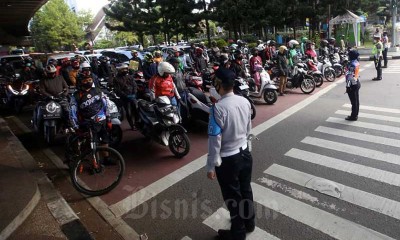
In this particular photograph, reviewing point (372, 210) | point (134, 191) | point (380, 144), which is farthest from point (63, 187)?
point (380, 144)

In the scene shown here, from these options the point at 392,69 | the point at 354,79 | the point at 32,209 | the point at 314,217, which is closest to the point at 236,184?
the point at 314,217

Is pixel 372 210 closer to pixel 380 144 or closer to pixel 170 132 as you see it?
pixel 380 144

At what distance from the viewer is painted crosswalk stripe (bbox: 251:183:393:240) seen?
3592 mm

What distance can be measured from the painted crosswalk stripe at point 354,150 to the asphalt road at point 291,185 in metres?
0.02

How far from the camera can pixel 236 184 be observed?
3.42 m

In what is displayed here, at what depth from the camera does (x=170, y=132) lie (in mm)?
6188

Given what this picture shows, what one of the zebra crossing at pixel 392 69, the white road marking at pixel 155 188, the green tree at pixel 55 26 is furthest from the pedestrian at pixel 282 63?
the green tree at pixel 55 26

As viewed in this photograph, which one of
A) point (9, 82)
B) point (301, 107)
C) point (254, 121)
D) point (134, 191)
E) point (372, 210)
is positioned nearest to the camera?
point (372, 210)

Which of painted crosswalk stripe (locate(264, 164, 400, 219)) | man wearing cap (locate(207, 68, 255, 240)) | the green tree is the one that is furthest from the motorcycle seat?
the green tree

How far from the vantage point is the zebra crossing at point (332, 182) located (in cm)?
382

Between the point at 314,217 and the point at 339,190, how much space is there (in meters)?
0.85

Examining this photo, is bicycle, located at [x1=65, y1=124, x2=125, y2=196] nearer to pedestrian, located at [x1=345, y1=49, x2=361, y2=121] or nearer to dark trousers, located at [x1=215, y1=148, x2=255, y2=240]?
dark trousers, located at [x1=215, y1=148, x2=255, y2=240]

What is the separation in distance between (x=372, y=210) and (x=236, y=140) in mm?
2134

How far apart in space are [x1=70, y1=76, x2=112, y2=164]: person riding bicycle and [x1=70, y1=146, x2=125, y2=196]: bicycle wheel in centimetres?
19
